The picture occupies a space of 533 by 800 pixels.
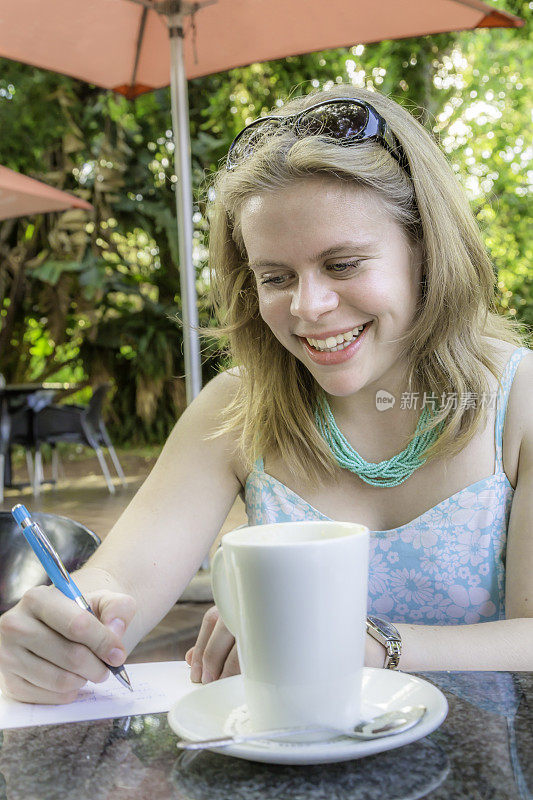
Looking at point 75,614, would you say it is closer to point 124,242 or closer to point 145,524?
point 145,524

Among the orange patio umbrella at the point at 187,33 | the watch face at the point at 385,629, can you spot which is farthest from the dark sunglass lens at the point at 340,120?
the orange patio umbrella at the point at 187,33

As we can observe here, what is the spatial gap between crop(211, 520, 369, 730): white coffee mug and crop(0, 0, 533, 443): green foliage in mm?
7379

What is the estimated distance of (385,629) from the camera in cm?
99

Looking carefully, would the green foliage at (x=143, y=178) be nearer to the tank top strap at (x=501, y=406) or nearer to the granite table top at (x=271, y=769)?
the tank top strap at (x=501, y=406)

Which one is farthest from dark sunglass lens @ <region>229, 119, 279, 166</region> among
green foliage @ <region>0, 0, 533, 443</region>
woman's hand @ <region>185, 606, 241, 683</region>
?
green foliage @ <region>0, 0, 533, 443</region>

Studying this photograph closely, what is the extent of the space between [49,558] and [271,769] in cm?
37

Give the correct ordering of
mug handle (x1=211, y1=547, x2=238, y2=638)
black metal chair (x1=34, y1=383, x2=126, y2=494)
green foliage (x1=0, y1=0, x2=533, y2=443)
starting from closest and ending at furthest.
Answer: mug handle (x1=211, y1=547, x2=238, y2=638) → black metal chair (x1=34, y1=383, x2=126, y2=494) → green foliage (x1=0, y1=0, x2=533, y2=443)

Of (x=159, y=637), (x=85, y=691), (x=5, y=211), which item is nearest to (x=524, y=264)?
(x=5, y=211)

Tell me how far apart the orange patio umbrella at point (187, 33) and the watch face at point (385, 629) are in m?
2.31

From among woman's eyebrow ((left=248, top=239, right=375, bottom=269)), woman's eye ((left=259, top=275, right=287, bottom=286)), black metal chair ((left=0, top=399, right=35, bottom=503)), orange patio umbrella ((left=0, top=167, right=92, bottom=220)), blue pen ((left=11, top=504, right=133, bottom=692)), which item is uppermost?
orange patio umbrella ((left=0, top=167, right=92, bottom=220))

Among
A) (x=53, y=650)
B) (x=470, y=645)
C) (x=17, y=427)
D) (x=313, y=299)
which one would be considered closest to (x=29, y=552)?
(x=53, y=650)

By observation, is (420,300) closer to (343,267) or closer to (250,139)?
(343,267)

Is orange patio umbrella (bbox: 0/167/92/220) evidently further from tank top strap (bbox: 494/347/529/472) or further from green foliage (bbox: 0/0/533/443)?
tank top strap (bbox: 494/347/529/472)

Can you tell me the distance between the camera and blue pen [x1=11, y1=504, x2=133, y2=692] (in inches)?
34.5
